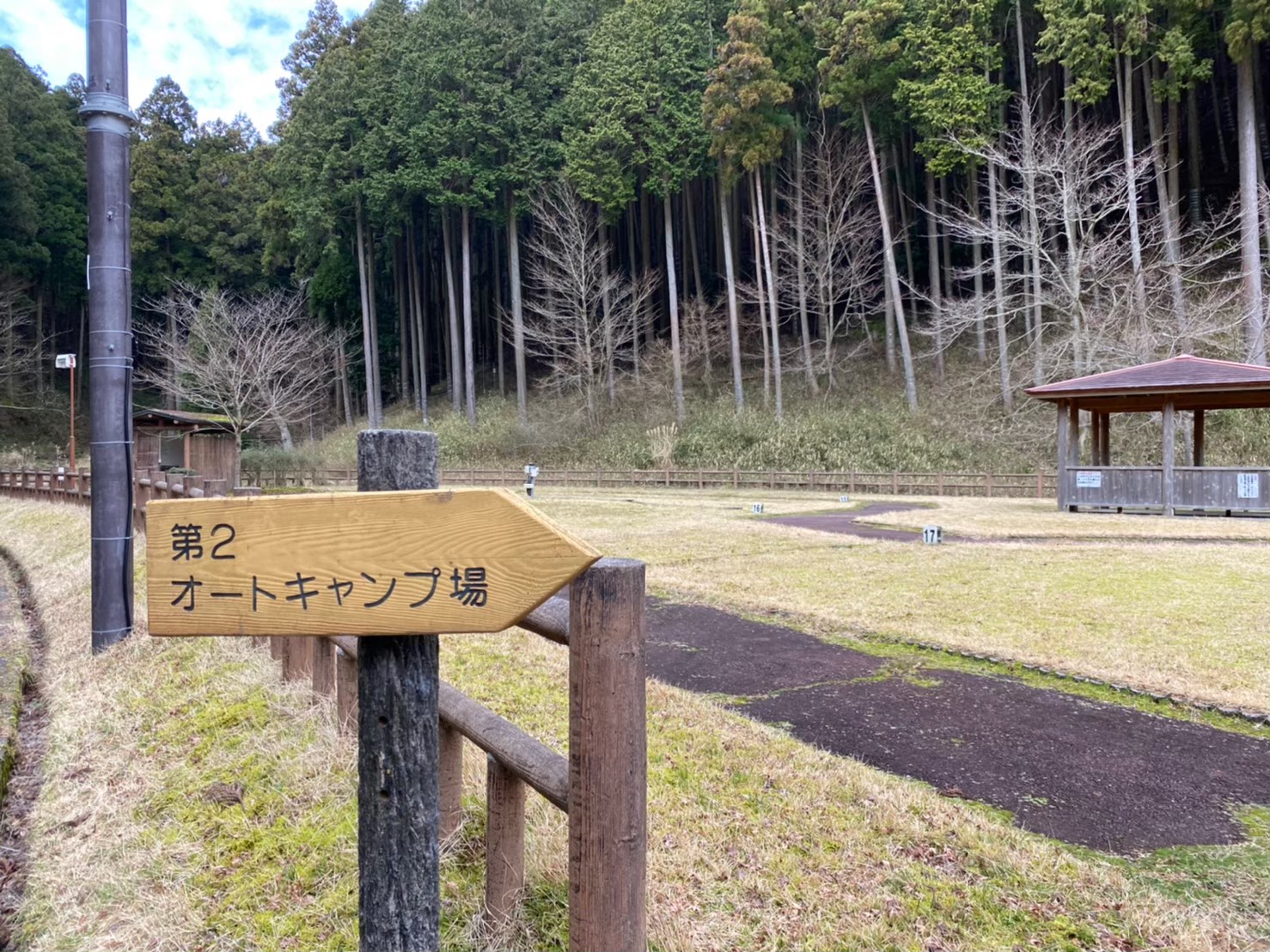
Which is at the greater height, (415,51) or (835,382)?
(415,51)

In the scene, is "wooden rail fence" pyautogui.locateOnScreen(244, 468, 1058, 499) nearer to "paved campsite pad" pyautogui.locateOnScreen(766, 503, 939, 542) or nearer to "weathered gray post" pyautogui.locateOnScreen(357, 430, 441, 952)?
"paved campsite pad" pyautogui.locateOnScreen(766, 503, 939, 542)

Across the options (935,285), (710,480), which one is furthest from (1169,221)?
(710,480)

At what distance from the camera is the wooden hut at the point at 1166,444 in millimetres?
12570

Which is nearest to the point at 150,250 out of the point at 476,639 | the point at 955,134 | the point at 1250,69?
the point at 955,134

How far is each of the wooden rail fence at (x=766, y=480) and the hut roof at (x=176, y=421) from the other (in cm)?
413

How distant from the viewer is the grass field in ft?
6.98

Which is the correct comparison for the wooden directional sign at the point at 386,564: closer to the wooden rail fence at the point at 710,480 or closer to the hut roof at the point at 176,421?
the wooden rail fence at the point at 710,480

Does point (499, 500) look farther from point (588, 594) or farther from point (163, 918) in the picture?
point (163, 918)

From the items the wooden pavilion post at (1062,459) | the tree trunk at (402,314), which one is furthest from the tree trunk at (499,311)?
the wooden pavilion post at (1062,459)

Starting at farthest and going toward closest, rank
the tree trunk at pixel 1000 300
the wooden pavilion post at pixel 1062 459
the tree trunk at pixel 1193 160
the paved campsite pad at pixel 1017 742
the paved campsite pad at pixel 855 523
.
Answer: the tree trunk at pixel 1193 160
the tree trunk at pixel 1000 300
the wooden pavilion post at pixel 1062 459
the paved campsite pad at pixel 855 523
the paved campsite pad at pixel 1017 742

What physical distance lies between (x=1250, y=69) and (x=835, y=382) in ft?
41.6

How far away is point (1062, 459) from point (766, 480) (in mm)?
8443

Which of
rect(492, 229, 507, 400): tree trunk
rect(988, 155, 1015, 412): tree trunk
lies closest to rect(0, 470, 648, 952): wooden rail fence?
rect(988, 155, 1015, 412): tree trunk

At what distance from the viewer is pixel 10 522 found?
13.7 meters
